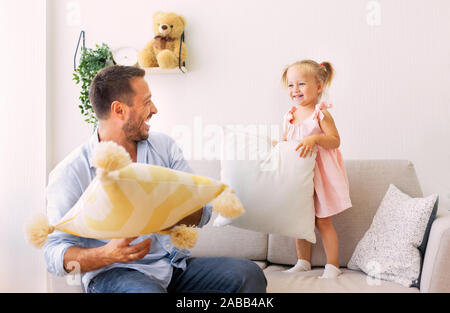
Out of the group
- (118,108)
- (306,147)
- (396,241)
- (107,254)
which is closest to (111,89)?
(118,108)

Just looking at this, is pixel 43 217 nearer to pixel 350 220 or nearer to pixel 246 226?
pixel 246 226

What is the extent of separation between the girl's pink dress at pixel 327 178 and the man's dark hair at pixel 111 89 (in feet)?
2.51

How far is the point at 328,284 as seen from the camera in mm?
1407

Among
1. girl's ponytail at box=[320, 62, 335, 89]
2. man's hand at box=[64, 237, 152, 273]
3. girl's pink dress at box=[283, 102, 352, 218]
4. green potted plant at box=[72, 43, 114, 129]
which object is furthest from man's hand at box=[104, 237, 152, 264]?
green potted plant at box=[72, 43, 114, 129]

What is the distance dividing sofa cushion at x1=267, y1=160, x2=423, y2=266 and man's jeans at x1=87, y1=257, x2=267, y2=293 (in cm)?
59

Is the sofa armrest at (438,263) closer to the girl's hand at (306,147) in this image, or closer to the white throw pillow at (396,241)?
the white throw pillow at (396,241)

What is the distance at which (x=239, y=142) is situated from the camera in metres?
1.53

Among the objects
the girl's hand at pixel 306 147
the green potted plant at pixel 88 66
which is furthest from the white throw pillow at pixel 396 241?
the green potted plant at pixel 88 66

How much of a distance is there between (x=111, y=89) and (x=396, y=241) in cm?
111

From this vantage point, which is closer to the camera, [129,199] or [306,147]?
[129,199]

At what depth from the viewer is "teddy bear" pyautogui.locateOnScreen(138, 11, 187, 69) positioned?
2.04 metres

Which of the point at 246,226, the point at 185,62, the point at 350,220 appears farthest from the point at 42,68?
the point at 350,220

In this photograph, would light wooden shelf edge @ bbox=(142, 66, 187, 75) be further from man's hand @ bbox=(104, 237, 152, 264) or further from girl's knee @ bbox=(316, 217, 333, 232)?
man's hand @ bbox=(104, 237, 152, 264)

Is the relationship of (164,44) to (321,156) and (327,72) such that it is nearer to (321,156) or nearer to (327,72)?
(327,72)
